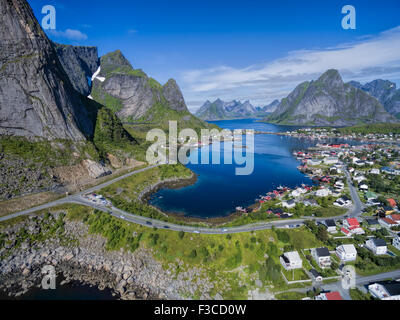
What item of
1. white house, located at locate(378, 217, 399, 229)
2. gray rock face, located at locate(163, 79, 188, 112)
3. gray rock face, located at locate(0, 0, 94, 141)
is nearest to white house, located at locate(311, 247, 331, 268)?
white house, located at locate(378, 217, 399, 229)

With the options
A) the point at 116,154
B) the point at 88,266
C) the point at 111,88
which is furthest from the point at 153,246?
the point at 111,88

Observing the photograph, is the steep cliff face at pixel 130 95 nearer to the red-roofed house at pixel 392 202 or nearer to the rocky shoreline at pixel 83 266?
the rocky shoreline at pixel 83 266

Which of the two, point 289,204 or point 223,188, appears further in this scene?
point 223,188

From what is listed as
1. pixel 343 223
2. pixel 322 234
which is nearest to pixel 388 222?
pixel 343 223

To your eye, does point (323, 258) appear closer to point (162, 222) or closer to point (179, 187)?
point (162, 222)
